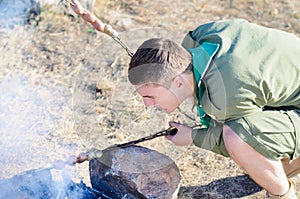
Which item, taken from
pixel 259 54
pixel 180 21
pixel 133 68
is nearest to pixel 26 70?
pixel 180 21

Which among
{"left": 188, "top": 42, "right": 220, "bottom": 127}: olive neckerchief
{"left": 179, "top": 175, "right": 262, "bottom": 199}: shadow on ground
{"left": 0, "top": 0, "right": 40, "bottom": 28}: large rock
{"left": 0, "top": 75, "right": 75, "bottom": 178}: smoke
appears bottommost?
{"left": 179, "top": 175, "right": 262, "bottom": 199}: shadow on ground

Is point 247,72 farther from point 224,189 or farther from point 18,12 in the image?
point 18,12

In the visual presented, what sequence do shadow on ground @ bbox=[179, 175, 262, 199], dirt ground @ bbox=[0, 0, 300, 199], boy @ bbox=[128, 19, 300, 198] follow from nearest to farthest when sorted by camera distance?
1. boy @ bbox=[128, 19, 300, 198]
2. shadow on ground @ bbox=[179, 175, 262, 199]
3. dirt ground @ bbox=[0, 0, 300, 199]

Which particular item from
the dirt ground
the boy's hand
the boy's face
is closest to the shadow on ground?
the dirt ground

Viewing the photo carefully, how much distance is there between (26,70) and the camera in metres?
4.15

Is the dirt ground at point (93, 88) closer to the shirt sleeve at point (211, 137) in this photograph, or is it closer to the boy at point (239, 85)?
the shirt sleeve at point (211, 137)

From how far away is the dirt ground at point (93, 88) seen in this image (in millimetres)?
3344

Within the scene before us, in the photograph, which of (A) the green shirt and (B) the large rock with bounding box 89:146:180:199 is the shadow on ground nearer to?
(B) the large rock with bounding box 89:146:180:199

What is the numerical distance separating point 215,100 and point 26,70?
200 cm

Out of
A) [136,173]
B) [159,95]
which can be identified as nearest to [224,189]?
[136,173]

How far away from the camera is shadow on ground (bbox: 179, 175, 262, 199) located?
3193 mm

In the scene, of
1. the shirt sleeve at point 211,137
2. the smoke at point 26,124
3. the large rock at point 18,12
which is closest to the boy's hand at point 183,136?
the shirt sleeve at point 211,137

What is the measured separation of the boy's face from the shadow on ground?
713mm

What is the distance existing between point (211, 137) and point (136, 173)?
420mm
